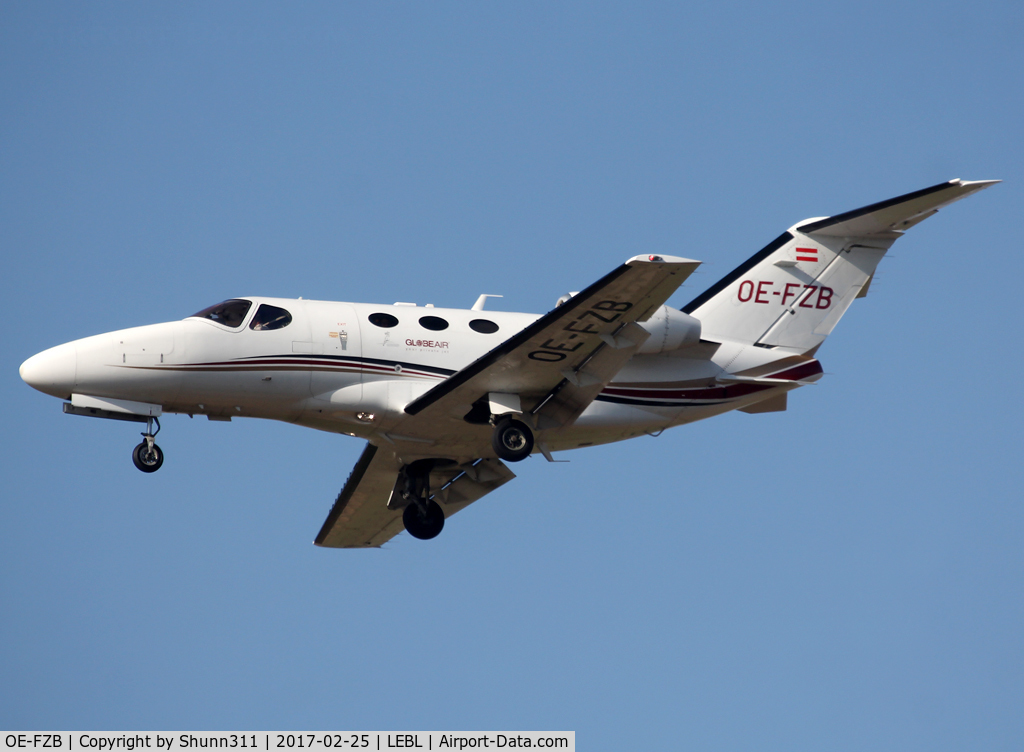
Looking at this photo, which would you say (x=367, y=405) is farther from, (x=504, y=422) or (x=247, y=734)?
(x=247, y=734)

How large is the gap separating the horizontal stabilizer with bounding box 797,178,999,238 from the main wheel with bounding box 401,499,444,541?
315 inches

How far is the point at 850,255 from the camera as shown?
2300cm

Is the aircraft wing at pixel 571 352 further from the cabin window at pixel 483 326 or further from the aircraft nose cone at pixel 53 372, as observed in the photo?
the aircraft nose cone at pixel 53 372

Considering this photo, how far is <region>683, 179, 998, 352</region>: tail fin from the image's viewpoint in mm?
22484

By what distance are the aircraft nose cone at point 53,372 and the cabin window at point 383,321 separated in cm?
443

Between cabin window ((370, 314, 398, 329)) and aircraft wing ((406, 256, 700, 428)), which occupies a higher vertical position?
cabin window ((370, 314, 398, 329))

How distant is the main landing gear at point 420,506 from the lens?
2317cm

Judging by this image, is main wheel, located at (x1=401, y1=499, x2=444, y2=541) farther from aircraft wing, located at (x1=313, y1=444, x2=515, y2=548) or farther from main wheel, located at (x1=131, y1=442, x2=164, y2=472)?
main wheel, located at (x1=131, y1=442, x2=164, y2=472)

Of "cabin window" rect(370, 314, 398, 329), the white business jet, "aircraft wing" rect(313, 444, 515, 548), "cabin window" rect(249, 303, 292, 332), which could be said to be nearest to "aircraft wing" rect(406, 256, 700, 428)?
the white business jet

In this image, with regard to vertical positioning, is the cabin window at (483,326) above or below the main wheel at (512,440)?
above

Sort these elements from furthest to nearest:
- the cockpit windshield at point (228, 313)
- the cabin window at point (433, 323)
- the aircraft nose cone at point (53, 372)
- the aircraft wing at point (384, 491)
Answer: the aircraft wing at point (384, 491) < the cabin window at point (433, 323) < the cockpit windshield at point (228, 313) < the aircraft nose cone at point (53, 372)

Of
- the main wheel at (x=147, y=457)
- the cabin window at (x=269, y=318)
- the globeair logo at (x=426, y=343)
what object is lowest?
the main wheel at (x=147, y=457)

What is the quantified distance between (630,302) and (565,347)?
4.65 feet

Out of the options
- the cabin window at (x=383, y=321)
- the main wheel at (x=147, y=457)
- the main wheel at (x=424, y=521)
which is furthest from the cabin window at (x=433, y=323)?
the main wheel at (x=147, y=457)
